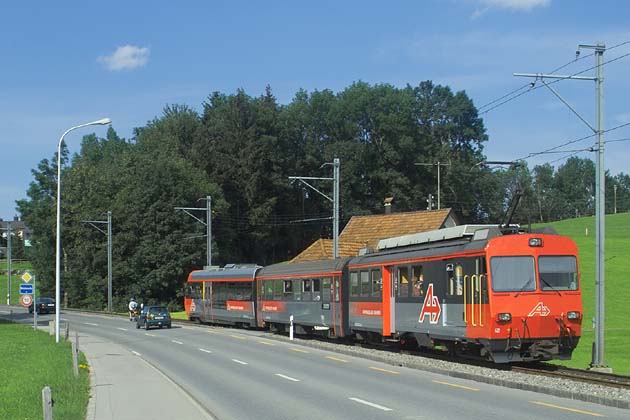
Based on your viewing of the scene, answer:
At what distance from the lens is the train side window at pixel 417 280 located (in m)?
23.0

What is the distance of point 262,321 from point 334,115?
59.5 meters

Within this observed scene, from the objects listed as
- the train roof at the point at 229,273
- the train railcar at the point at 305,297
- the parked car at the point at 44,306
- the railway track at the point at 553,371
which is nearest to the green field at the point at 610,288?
the railway track at the point at 553,371

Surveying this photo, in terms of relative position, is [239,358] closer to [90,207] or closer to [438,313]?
[438,313]

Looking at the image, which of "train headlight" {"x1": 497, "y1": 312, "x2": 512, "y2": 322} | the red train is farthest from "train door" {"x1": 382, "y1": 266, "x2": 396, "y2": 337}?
"train headlight" {"x1": 497, "y1": 312, "x2": 512, "y2": 322}

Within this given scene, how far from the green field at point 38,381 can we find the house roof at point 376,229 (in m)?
26.1

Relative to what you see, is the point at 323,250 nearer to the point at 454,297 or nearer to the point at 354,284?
the point at 354,284

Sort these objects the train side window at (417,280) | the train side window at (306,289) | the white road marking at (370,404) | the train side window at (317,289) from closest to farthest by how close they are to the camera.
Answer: the white road marking at (370,404)
the train side window at (417,280)
the train side window at (317,289)
the train side window at (306,289)

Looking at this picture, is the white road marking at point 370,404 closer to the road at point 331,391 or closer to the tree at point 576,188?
the road at point 331,391

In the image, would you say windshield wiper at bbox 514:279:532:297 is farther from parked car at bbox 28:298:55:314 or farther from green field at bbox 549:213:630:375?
parked car at bbox 28:298:55:314

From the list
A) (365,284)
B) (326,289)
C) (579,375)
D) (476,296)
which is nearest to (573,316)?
(579,375)

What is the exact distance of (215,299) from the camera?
4728 centimetres

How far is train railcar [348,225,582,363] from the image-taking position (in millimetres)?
19391

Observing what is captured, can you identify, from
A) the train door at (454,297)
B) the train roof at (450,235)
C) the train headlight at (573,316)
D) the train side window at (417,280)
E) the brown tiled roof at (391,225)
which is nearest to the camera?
the train headlight at (573,316)

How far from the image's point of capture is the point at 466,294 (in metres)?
20.5
